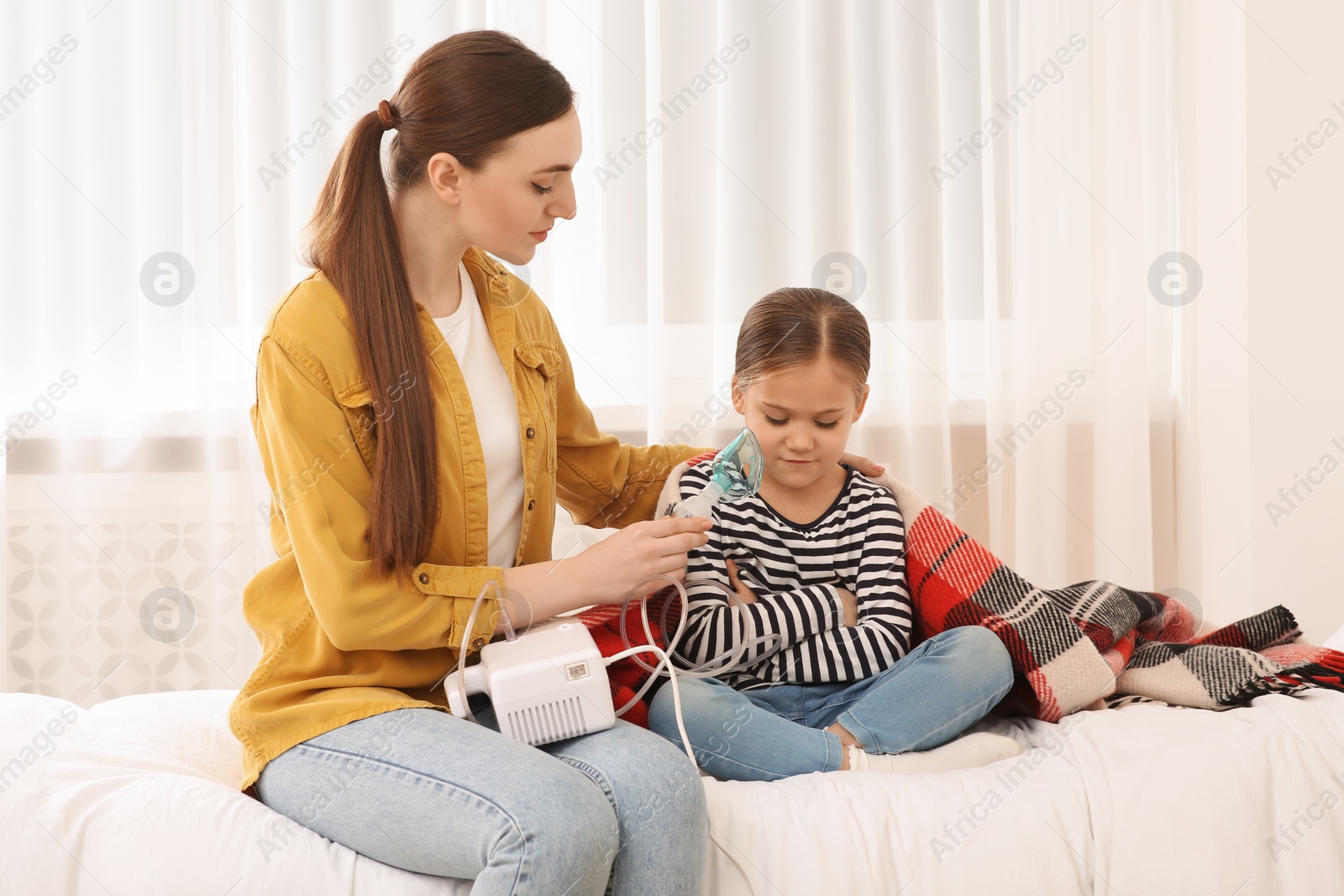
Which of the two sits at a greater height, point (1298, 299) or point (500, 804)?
point (1298, 299)

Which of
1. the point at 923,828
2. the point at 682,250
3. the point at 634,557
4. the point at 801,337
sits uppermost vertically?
the point at 682,250

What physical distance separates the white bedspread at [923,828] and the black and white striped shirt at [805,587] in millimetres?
187

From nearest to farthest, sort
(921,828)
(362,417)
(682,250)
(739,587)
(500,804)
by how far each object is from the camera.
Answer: (500,804)
(921,828)
(362,417)
(739,587)
(682,250)

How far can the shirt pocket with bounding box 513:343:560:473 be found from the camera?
4.17ft

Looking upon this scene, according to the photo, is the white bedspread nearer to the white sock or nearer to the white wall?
the white sock

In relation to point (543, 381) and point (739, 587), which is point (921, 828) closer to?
point (739, 587)

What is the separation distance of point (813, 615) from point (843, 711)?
0.12 meters

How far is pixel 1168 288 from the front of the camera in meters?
2.18

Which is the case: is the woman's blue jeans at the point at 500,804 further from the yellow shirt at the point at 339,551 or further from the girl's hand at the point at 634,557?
the girl's hand at the point at 634,557

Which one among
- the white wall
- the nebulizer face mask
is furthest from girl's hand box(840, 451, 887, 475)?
the white wall

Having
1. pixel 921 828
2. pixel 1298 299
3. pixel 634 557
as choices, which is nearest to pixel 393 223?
pixel 634 557

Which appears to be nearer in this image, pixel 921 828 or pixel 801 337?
pixel 921 828

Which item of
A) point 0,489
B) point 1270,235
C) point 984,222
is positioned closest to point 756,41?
point 984,222

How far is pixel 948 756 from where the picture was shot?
3.69 feet
